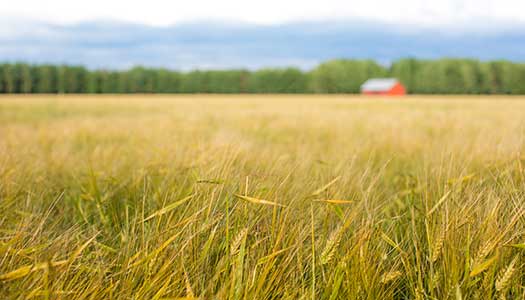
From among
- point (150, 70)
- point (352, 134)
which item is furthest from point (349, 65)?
point (352, 134)

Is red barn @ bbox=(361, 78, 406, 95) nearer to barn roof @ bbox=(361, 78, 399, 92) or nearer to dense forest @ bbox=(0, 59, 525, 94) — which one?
barn roof @ bbox=(361, 78, 399, 92)

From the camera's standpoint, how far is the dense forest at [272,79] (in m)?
54.6

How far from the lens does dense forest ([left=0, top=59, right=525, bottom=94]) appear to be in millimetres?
54625

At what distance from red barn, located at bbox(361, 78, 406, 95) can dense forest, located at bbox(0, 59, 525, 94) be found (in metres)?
3.59

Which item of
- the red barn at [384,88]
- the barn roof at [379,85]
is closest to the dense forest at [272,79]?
the red barn at [384,88]

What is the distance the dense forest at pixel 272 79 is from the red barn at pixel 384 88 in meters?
3.59

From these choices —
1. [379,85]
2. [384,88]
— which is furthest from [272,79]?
[384,88]

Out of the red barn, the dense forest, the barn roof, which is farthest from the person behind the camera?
the barn roof

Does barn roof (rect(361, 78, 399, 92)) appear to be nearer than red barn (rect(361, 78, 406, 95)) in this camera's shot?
No

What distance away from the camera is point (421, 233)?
1.64 metres

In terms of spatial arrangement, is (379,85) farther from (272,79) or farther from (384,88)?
(272,79)

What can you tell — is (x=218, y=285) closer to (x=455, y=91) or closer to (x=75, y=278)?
(x=75, y=278)

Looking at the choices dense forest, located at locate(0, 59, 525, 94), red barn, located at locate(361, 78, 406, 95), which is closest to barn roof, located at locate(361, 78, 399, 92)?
red barn, located at locate(361, 78, 406, 95)

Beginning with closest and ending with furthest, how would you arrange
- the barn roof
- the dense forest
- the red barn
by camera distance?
the dense forest
the red barn
the barn roof
